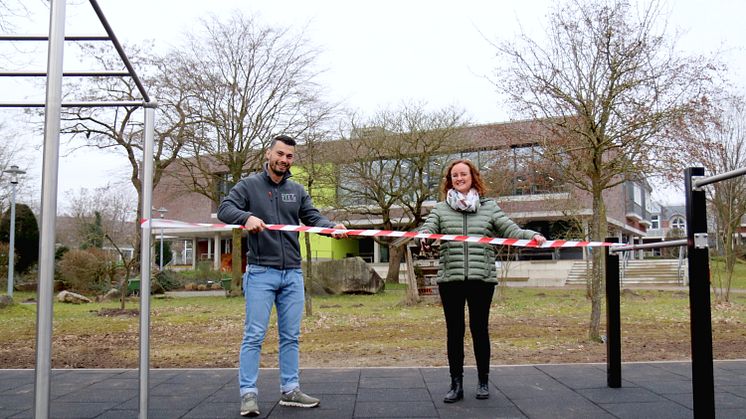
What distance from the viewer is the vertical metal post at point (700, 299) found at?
2.65m

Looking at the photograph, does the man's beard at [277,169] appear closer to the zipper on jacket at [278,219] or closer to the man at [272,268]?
the man at [272,268]

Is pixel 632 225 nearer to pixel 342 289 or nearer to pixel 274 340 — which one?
pixel 342 289

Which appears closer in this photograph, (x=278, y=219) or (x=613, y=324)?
(x=278, y=219)

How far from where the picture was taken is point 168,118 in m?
16.3

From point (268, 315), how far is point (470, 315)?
4.18 feet

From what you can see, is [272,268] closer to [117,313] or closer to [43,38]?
[43,38]

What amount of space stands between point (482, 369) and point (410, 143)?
16.9 metres

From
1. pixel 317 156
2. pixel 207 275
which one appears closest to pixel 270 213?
pixel 317 156

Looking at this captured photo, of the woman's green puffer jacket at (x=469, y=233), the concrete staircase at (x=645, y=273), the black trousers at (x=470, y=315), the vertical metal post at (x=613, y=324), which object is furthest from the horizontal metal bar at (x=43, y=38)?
the concrete staircase at (x=645, y=273)

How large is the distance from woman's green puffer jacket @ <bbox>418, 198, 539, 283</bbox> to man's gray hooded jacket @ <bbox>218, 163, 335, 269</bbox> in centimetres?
74

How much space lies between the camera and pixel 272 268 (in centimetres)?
361

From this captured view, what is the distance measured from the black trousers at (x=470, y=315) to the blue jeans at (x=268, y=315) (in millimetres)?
941

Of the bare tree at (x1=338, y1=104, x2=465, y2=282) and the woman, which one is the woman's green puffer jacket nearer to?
the woman

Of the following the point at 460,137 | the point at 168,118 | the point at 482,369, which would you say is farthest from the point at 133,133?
the point at 482,369
